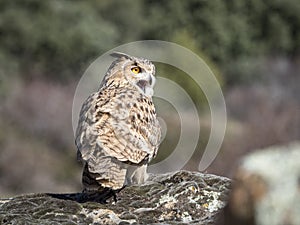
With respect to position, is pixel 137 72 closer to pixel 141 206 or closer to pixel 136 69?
pixel 136 69

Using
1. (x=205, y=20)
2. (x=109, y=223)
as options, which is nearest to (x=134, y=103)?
(x=109, y=223)

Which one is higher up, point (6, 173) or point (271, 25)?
point (271, 25)

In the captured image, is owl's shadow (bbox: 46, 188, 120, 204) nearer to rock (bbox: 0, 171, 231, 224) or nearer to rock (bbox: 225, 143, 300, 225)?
rock (bbox: 0, 171, 231, 224)

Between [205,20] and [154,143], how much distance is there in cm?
6086

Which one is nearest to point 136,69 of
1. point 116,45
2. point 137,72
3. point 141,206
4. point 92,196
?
point 137,72

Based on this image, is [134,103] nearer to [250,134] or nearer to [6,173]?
[6,173]

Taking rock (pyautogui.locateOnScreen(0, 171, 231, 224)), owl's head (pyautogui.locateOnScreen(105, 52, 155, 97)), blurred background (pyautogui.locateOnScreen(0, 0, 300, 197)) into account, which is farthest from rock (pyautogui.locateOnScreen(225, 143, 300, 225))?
blurred background (pyautogui.locateOnScreen(0, 0, 300, 197))

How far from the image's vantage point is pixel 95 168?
8773 millimetres

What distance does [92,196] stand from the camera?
8633 mm

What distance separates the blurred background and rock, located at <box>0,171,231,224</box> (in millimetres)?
20783

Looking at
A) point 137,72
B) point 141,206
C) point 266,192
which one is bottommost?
point 266,192

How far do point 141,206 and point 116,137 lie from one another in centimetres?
190

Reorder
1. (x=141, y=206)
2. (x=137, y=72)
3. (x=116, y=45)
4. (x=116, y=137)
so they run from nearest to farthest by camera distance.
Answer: (x=141, y=206) < (x=116, y=137) < (x=137, y=72) < (x=116, y=45)

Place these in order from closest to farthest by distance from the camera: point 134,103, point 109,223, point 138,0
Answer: point 109,223 → point 134,103 → point 138,0
